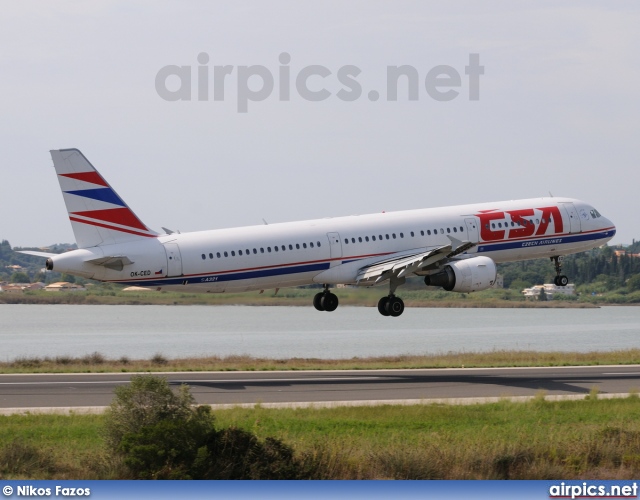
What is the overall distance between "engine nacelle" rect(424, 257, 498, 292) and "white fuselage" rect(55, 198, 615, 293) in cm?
144

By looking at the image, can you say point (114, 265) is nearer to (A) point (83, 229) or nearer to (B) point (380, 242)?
(A) point (83, 229)

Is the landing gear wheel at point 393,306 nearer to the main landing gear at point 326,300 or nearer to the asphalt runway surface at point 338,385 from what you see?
the asphalt runway surface at point 338,385

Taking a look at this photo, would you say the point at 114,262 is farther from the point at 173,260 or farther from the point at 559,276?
the point at 559,276

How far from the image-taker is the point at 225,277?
48.8m

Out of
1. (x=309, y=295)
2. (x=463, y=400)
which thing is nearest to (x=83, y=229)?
(x=463, y=400)

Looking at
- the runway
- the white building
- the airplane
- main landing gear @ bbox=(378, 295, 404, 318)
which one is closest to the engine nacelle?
the airplane

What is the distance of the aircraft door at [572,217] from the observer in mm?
56688

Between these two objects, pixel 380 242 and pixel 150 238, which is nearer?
pixel 150 238

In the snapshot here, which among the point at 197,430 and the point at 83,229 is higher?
the point at 83,229

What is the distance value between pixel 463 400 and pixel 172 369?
819 inches

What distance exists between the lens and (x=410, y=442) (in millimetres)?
28625

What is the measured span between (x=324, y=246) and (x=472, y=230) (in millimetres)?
7631

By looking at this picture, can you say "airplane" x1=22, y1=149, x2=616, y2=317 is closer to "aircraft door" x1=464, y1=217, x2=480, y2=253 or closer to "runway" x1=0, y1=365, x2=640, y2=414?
"aircraft door" x1=464, y1=217, x2=480, y2=253

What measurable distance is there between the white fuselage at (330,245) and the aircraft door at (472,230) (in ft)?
0.16
